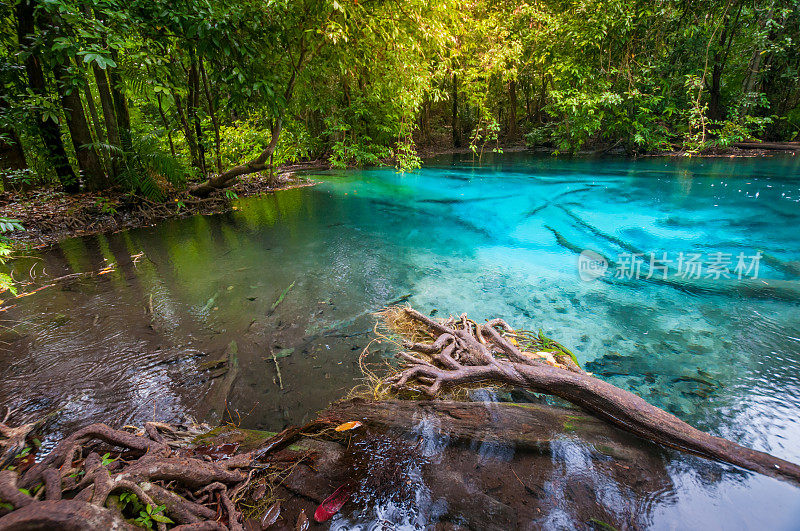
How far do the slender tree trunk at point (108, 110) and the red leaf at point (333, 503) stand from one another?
373 inches

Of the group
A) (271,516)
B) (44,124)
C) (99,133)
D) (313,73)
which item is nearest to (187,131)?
(99,133)

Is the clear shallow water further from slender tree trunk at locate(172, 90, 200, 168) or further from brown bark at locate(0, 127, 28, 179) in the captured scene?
brown bark at locate(0, 127, 28, 179)

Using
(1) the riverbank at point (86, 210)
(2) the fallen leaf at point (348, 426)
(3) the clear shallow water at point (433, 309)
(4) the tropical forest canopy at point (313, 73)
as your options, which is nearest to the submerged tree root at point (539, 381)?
(3) the clear shallow water at point (433, 309)

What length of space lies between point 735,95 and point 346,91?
17.4 metres

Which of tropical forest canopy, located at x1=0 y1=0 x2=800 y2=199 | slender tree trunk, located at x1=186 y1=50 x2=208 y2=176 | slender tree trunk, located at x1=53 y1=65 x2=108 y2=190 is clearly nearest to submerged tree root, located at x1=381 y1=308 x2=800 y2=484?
tropical forest canopy, located at x1=0 y1=0 x2=800 y2=199

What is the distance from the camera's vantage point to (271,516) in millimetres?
1624

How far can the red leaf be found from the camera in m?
1.63

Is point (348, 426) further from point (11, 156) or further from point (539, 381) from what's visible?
point (11, 156)

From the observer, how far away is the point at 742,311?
3.98 meters

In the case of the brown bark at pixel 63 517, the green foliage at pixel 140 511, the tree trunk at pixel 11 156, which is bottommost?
the green foliage at pixel 140 511

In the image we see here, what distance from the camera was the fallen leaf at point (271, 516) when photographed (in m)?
1.59

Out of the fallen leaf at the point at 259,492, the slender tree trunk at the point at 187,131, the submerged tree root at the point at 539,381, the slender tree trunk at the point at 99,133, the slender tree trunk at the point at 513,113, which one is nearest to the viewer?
→ the fallen leaf at the point at 259,492

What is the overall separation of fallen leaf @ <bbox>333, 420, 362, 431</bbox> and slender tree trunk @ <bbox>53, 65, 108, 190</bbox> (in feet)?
28.9

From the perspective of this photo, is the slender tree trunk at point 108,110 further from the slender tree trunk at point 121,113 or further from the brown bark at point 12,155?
the brown bark at point 12,155
